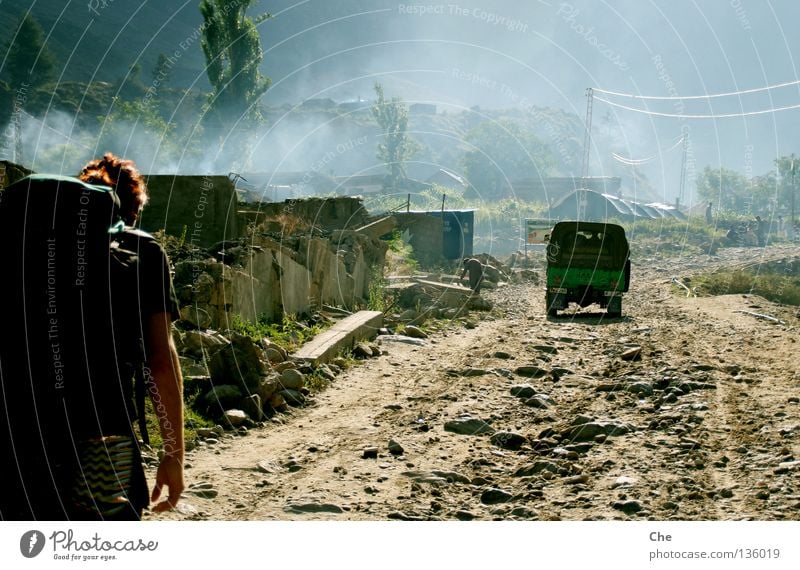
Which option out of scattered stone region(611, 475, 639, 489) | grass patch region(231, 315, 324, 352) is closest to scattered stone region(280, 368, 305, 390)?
grass patch region(231, 315, 324, 352)

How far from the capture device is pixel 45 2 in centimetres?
12262

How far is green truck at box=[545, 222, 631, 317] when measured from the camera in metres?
20.4

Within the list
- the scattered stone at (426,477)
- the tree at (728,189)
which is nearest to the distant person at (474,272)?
the scattered stone at (426,477)

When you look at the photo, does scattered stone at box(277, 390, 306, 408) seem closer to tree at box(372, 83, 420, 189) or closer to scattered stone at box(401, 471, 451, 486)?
scattered stone at box(401, 471, 451, 486)

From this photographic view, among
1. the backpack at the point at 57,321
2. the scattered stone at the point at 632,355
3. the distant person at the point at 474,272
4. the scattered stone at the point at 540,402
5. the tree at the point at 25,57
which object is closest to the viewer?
the backpack at the point at 57,321

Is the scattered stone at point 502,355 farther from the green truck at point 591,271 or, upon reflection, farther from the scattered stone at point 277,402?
the green truck at point 591,271

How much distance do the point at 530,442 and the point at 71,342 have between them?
5452 mm

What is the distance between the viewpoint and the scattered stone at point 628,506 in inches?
227

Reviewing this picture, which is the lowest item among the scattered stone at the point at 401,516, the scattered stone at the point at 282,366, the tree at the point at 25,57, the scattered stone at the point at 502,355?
the scattered stone at the point at 401,516

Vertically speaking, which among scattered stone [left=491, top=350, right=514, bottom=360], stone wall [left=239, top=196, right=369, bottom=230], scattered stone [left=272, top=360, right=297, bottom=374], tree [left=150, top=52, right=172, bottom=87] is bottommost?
scattered stone [left=491, top=350, right=514, bottom=360]

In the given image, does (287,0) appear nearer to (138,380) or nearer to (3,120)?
(3,120)

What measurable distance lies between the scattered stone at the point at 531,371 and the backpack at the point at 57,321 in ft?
29.7

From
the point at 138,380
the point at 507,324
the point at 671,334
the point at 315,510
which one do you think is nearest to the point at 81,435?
the point at 138,380

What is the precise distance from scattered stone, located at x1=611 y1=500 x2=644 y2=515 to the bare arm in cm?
324
